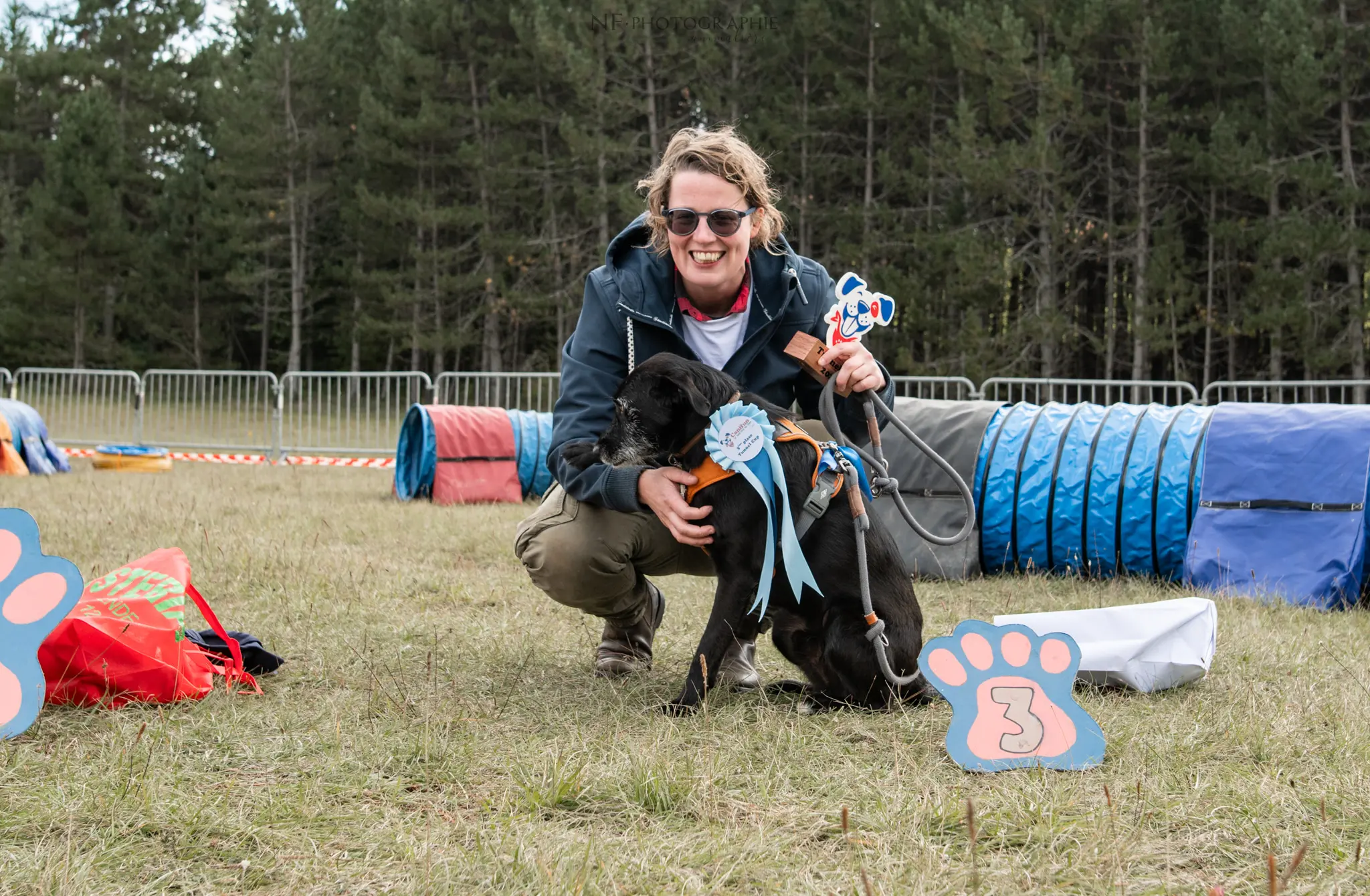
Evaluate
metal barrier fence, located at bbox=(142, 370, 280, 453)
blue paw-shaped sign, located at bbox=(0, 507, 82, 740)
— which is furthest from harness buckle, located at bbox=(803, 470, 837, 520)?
metal barrier fence, located at bbox=(142, 370, 280, 453)

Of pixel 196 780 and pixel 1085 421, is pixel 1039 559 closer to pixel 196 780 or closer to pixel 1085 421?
pixel 1085 421

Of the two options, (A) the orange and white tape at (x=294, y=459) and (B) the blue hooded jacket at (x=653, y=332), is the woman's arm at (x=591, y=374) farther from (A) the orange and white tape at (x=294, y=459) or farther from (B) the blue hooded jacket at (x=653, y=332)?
(A) the orange and white tape at (x=294, y=459)

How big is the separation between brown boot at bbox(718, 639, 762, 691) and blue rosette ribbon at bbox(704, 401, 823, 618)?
42 cm

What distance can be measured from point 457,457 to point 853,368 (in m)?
6.10

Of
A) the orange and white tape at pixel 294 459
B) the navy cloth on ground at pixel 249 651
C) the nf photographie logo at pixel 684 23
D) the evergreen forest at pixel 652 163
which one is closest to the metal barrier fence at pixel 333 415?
the orange and white tape at pixel 294 459

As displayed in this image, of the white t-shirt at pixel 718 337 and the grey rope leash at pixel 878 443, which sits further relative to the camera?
the white t-shirt at pixel 718 337

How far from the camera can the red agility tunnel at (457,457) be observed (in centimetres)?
848

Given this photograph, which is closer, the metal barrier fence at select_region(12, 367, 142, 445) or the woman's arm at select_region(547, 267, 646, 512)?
the woman's arm at select_region(547, 267, 646, 512)

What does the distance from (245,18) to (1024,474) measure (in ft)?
91.3

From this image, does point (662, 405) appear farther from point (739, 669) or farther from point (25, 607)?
point (25, 607)

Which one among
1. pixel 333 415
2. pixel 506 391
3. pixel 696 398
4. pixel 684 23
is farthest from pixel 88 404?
pixel 696 398

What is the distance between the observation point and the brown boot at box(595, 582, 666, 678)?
3.38 meters

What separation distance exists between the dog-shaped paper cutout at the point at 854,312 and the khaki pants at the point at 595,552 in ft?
2.44

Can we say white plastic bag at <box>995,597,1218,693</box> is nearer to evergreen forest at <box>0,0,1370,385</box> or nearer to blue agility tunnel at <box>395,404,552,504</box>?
blue agility tunnel at <box>395,404,552,504</box>
